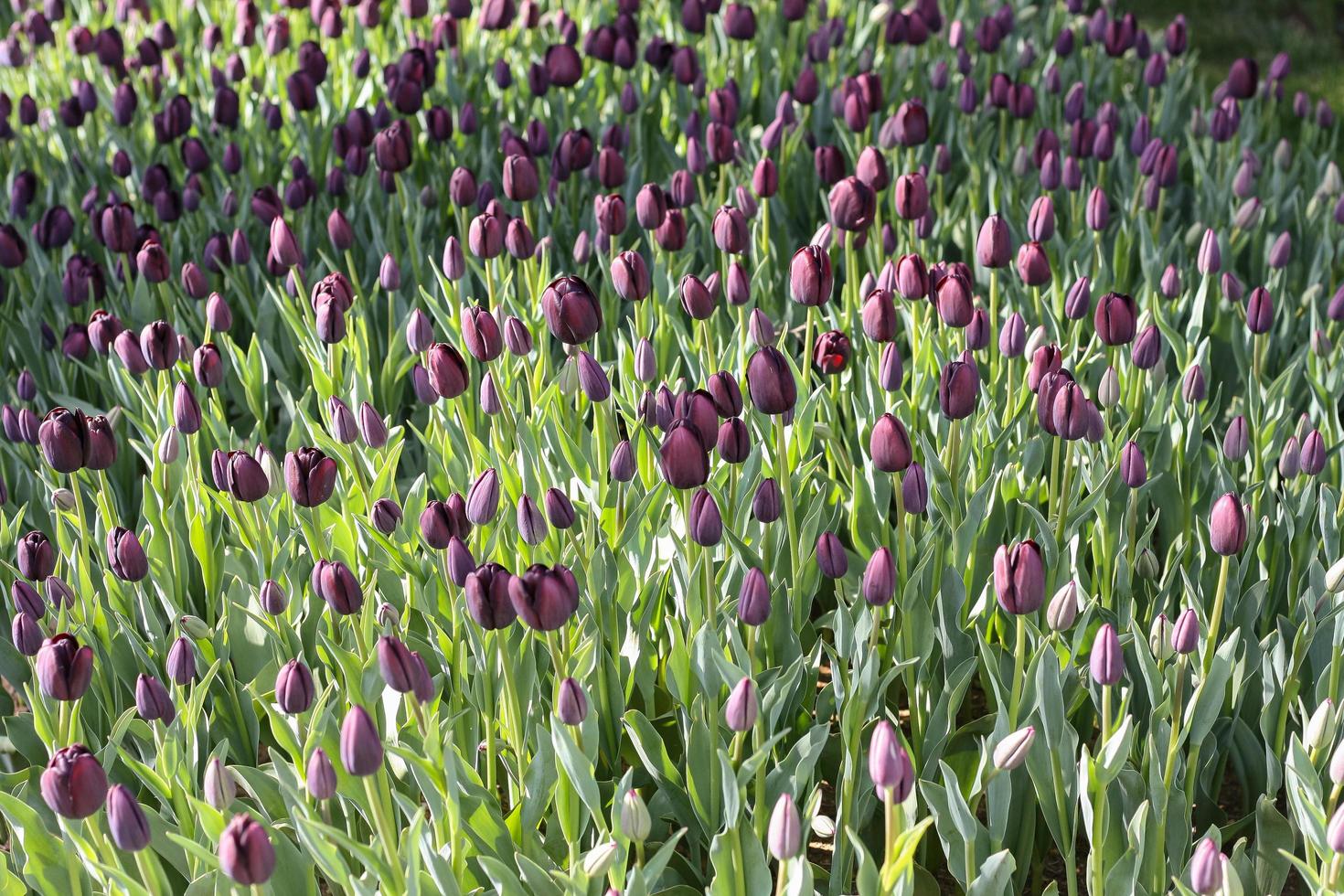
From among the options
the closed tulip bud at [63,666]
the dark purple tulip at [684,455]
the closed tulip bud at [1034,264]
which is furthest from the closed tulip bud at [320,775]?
the closed tulip bud at [1034,264]

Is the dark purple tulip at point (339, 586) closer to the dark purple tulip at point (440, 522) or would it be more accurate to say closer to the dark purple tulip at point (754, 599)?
the dark purple tulip at point (440, 522)

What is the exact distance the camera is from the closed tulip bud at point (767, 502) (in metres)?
1.97

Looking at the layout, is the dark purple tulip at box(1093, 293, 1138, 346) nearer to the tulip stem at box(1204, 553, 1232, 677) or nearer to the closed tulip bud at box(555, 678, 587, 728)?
the tulip stem at box(1204, 553, 1232, 677)

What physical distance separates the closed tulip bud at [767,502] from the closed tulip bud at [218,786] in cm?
79

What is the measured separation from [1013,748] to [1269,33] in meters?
7.23

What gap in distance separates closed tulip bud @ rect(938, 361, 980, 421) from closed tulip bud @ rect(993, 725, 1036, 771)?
53 cm

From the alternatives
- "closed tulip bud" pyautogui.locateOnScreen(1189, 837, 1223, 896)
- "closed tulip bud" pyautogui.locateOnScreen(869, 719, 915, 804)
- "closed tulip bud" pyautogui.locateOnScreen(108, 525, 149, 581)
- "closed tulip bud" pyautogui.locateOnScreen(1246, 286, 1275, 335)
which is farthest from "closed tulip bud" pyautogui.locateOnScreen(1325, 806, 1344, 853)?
"closed tulip bud" pyautogui.locateOnScreen(108, 525, 149, 581)

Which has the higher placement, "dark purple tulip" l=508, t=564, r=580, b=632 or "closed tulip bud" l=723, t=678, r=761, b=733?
"dark purple tulip" l=508, t=564, r=580, b=632

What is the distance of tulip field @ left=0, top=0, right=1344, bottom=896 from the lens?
172 cm

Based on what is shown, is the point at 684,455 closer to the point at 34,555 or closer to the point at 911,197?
the point at 34,555

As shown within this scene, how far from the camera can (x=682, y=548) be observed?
7.06 feet

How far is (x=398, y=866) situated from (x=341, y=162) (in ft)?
9.29

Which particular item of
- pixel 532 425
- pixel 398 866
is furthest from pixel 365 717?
pixel 532 425

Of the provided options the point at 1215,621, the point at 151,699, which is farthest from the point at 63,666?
the point at 1215,621
